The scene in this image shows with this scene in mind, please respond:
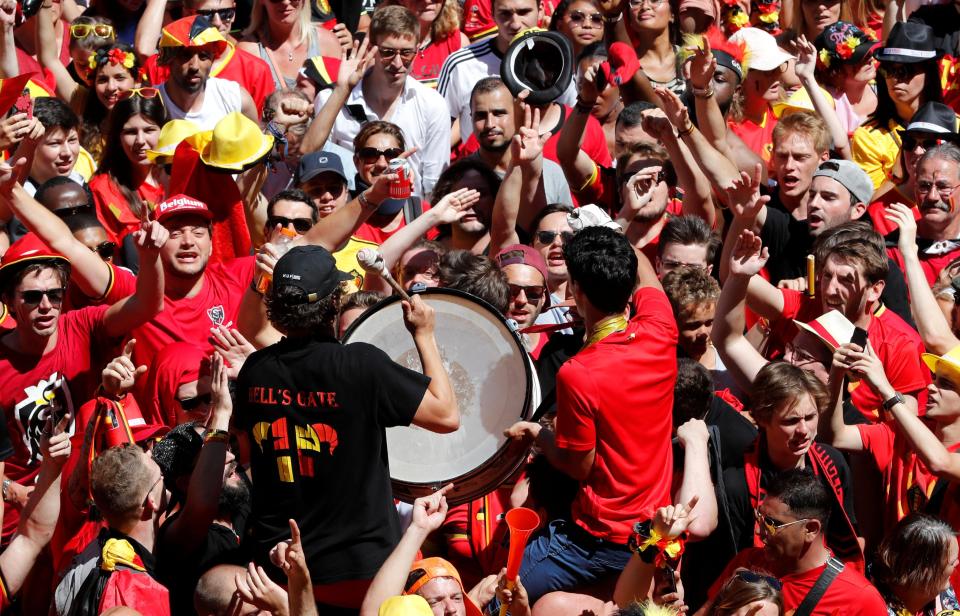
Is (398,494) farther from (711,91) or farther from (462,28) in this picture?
(462,28)

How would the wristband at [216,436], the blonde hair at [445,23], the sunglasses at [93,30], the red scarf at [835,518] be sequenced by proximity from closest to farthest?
the wristband at [216,436] → the red scarf at [835,518] → the sunglasses at [93,30] → the blonde hair at [445,23]

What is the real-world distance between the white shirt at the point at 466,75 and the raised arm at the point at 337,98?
81 cm

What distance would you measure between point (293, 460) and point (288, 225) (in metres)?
2.37

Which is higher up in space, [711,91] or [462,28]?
[711,91]

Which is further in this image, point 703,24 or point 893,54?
point 703,24

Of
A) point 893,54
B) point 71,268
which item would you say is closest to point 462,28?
point 893,54

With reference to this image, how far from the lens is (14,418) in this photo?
5668 millimetres

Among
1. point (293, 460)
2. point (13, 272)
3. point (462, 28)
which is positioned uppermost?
point (293, 460)

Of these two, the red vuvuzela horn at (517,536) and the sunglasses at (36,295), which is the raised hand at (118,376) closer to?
the sunglasses at (36,295)

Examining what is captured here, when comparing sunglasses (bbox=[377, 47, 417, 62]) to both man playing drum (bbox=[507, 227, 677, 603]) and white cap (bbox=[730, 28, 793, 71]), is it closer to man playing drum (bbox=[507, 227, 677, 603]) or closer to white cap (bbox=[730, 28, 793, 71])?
white cap (bbox=[730, 28, 793, 71])

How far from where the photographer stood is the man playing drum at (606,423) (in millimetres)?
4664

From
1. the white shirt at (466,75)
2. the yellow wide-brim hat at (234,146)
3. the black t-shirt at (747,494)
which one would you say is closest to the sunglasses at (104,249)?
the yellow wide-brim hat at (234,146)

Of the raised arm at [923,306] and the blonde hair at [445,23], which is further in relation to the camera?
the blonde hair at [445,23]

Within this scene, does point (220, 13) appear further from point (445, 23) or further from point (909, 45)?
point (909, 45)
